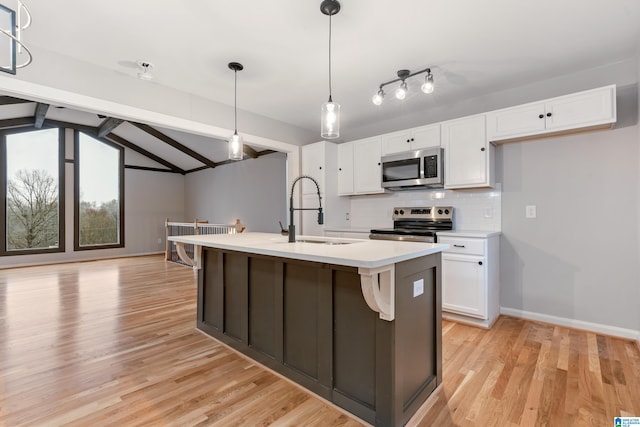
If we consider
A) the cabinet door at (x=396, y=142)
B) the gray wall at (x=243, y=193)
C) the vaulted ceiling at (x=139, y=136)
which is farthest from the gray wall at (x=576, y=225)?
the vaulted ceiling at (x=139, y=136)

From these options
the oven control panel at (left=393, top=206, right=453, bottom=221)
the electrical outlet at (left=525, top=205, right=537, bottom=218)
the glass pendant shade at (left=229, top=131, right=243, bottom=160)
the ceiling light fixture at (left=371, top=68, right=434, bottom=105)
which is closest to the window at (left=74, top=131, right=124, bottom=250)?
A: the glass pendant shade at (left=229, top=131, right=243, bottom=160)

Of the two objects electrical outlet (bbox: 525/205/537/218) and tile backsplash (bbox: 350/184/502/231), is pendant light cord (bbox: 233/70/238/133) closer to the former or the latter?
tile backsplash (bbox: 350/184/502/231)

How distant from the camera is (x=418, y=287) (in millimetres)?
1775

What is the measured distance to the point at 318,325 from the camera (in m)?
1.86

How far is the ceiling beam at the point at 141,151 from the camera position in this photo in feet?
26.3

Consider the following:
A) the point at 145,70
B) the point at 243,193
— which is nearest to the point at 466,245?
the point at 145,70

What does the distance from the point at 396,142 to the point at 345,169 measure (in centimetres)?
85

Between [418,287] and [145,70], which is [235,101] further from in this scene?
[418,287]

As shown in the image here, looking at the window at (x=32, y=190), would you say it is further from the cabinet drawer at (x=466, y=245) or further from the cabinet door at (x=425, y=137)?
the cabinet drawer at (x=466, y=245)

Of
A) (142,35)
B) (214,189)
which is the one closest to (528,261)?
(142,35)

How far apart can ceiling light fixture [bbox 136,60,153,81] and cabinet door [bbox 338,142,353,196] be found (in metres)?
2.47

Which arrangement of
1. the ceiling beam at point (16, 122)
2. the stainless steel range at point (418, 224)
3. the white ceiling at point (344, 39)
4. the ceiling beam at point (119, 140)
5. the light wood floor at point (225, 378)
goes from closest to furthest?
the light wood floor at point (225, 378), the white ceiling at point (344, 39), the stainless steel range at point (418, 224), the ceiling beam at point (16, 122), the ceiling beam at point (119, 140)

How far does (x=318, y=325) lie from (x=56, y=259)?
7892 millimetres

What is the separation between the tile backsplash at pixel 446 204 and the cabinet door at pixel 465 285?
65 cm
